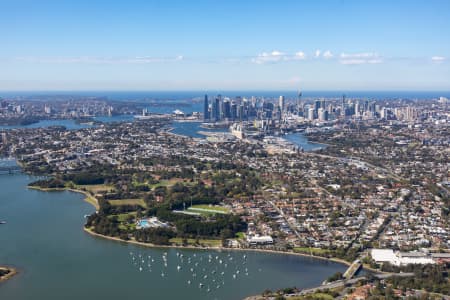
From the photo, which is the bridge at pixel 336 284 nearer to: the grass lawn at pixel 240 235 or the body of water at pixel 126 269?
the body of water at pixel 126 269

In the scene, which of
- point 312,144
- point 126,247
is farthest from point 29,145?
point 126,247

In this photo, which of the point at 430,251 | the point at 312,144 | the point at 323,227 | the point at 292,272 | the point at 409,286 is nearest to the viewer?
the point at 409,286

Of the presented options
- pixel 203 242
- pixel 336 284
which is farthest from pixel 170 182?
pixel 336 284

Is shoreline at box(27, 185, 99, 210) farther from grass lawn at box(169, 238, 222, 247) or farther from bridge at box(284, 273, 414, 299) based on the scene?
bridge at box(284, 273, 414, 299)

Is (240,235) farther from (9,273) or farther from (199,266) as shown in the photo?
(9,273)

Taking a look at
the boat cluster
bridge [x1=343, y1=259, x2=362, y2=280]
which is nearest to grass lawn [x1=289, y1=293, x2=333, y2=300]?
bridge [x1=343, y1=259, x2=362, y2=280]

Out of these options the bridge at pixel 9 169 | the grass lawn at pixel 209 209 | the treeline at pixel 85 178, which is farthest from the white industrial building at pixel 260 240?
the bridge at pixel 9 169

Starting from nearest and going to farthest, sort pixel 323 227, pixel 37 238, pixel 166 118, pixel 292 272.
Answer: pixel 292 272, pixel 37 238, pixel 323 227, pixel 166 118

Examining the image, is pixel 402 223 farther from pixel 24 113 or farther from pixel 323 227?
pixel 24 113

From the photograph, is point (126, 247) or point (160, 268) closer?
point (160, 268)
